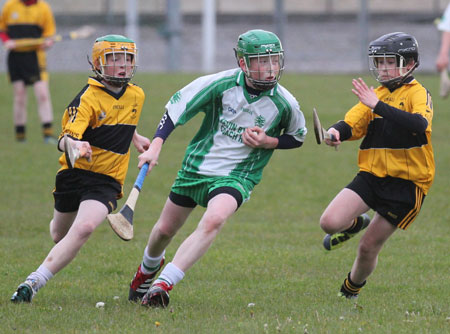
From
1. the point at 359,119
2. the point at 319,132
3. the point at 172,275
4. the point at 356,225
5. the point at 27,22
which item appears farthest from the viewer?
the point at 27,22

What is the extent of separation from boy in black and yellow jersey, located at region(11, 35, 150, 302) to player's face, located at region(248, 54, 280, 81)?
0.89 m

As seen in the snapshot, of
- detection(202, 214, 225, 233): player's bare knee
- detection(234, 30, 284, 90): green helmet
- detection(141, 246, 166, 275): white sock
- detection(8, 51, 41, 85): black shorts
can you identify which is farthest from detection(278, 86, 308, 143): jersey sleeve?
detection(8, 51, 41, 85): black shorts

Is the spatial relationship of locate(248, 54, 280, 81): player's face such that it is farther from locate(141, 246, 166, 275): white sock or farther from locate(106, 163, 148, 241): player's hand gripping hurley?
locate(141, 246, 166, 275): white sock

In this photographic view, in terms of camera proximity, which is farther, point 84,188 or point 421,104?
point 84,188

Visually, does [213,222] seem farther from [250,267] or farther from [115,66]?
[250,267]

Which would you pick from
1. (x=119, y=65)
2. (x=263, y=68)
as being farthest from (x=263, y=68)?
(x=119, y=65)

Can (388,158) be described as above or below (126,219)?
above

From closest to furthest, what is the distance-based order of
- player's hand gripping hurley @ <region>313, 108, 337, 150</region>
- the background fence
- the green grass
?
the green grass < player's hand gripping hurley @ <region>313, 108, 337, 150</region> < the background fence

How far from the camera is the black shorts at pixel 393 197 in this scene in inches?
232

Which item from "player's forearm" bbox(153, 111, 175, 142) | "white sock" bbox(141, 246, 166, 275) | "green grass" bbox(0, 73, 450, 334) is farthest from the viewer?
"white sock" bbox(141, 246, 166, 275)

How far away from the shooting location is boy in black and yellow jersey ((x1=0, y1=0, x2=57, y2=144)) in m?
13.8

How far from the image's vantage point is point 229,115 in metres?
5.79

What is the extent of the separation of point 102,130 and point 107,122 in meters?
0.07

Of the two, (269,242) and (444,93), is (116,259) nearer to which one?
(269,242)
